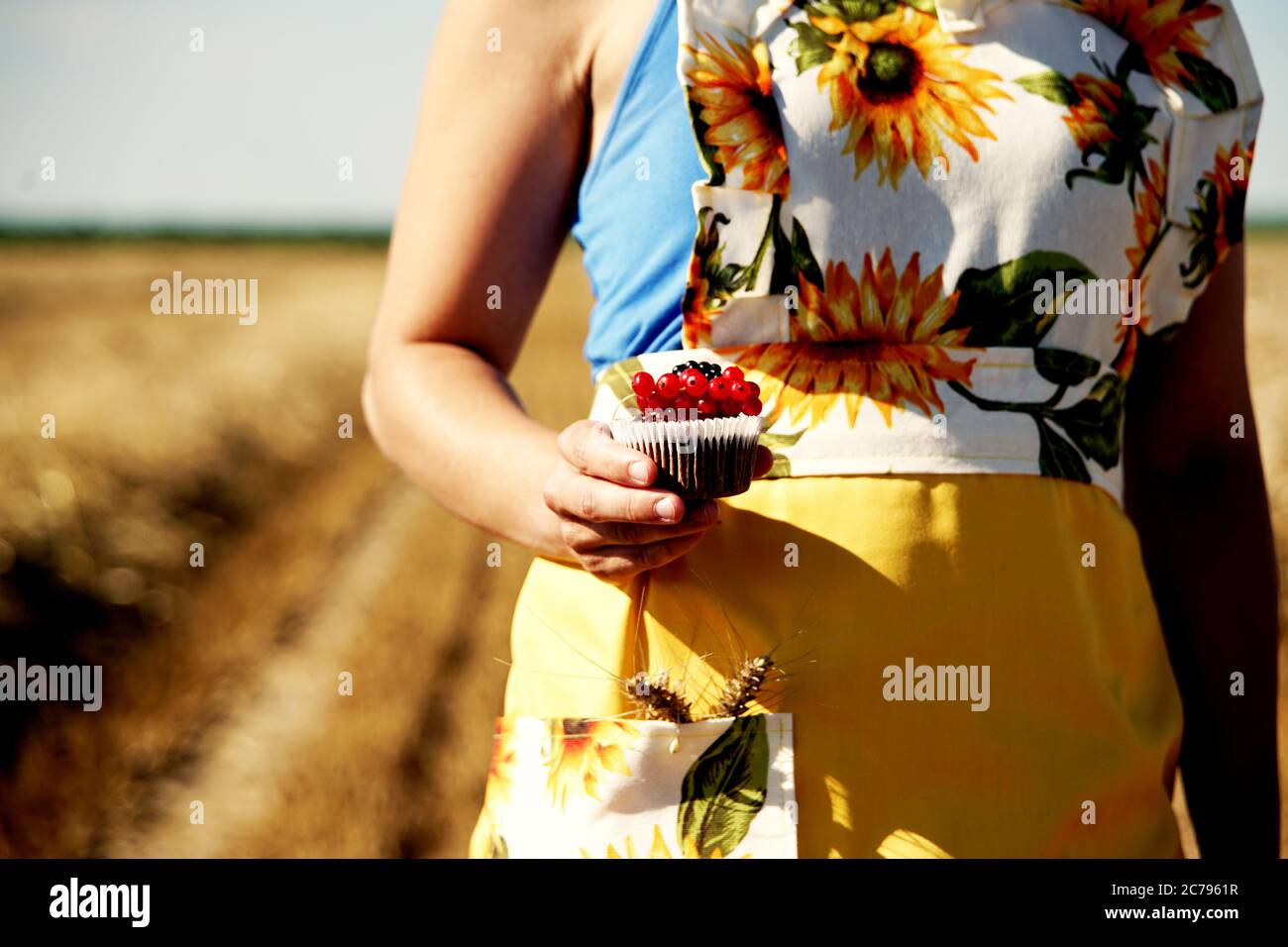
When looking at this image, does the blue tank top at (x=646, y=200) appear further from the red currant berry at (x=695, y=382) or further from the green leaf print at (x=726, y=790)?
the green leaf print at (x=726, y=790)

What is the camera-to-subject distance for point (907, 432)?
1392mm

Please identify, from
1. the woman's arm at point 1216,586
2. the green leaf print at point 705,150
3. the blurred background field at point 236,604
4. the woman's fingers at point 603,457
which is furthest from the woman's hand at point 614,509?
the blurred background field at point 236,604

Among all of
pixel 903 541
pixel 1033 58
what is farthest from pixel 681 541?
pixel 1033 58

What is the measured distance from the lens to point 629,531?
1.32 meters

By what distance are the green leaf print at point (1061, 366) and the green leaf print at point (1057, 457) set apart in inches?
2.1

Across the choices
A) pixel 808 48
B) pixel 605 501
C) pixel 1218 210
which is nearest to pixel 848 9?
pixel 808 48

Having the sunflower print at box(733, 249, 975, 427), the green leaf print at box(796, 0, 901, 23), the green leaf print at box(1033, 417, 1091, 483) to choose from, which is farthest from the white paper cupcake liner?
the green leaf print at box(796, 0, 901, 23)

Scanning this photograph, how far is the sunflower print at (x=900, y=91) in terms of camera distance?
1.41 metres

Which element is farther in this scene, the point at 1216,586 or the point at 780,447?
the point at 1216,586

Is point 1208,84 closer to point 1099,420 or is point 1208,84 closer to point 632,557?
point 1099,420

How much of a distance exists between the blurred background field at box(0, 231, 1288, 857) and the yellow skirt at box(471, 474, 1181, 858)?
12.6 feet

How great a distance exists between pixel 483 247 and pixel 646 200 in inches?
8.5

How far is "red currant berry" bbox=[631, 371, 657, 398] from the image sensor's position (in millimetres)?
1396

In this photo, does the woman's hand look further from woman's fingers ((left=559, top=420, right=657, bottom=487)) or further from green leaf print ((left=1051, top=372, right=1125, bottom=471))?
green leaf print ((left=1051, top=372, right=1125, bottom=471))
